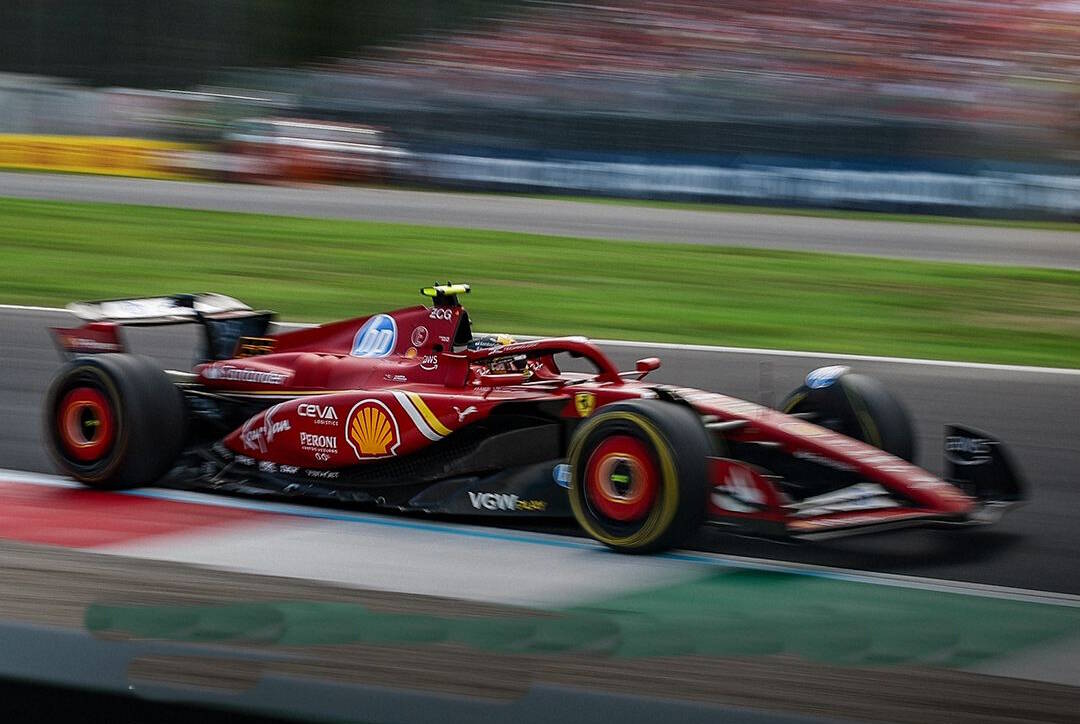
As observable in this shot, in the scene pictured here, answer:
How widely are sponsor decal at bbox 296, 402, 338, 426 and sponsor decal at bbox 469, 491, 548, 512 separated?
25.4 inches

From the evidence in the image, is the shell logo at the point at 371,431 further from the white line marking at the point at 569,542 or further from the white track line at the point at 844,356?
the white track line at the point at 844,356

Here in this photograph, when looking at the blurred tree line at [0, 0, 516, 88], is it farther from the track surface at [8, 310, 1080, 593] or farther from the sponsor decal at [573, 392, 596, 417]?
the sponsor decal at [573, 392, 596, 417]

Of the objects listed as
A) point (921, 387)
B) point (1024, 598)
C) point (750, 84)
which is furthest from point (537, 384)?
point (750, 84)

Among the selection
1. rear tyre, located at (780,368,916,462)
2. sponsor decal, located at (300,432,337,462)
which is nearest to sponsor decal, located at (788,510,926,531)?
rear tyre, located at (780,368,916,462)

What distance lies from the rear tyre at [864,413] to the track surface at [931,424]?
251 mm

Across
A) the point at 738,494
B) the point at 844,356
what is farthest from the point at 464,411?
the point at 844,356

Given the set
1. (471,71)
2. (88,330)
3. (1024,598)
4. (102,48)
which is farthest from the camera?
(102,48)

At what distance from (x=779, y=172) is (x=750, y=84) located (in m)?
2.28

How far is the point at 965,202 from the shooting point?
52.2 feet

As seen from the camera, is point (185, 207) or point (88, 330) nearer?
point (88, 330)

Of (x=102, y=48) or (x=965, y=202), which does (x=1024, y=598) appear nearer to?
(x=965, y=202)

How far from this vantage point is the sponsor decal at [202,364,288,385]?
6012 mm

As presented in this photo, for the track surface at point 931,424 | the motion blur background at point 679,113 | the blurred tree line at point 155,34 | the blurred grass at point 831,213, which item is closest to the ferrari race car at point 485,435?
the track surface at point 931,424

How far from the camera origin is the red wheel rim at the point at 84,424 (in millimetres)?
5840
